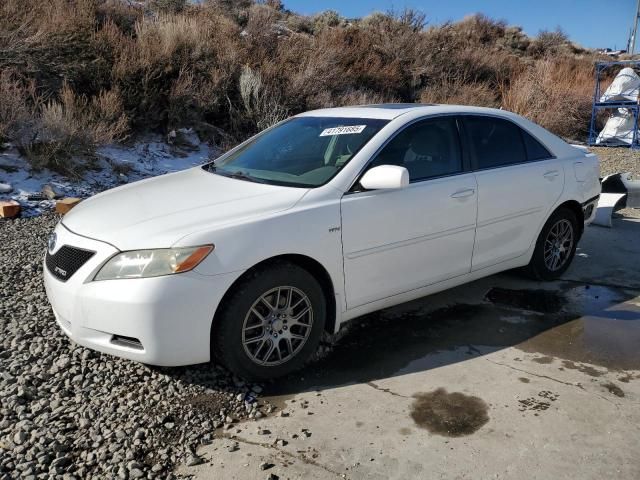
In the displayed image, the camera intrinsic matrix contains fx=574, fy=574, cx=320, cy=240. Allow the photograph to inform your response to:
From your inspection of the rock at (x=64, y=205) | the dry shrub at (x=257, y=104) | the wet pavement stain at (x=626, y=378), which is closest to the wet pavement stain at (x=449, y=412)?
the wet pavement stain at (x=626, y=378)

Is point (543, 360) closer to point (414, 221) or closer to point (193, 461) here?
point (414, 221)

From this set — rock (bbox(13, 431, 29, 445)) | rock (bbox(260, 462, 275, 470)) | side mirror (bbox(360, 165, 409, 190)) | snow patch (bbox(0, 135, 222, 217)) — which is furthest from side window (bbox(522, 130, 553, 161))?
snow patch (bbox(0, 135, 222, 217))

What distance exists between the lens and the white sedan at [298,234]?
305 centimetres

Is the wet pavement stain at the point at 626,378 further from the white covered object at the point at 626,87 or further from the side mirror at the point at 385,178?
the white covered object at the point at 626,87

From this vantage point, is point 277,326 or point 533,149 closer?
point 277,326

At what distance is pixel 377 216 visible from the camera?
3656mm

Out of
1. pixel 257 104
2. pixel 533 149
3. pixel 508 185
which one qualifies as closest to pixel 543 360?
pixel 508 185

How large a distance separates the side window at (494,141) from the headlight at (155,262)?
7.86 feet

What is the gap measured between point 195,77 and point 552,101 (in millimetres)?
11081

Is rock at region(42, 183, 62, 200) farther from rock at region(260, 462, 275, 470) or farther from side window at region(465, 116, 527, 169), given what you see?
rock at region(260, 462, 275, 470)

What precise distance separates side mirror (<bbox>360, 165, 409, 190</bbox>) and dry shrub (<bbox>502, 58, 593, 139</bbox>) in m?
14.0

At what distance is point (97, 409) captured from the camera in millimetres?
3100

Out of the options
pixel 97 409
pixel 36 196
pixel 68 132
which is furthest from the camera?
pixel 68 132

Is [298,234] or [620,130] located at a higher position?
[298,234]
